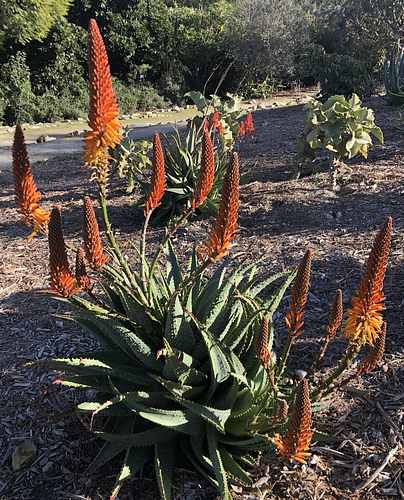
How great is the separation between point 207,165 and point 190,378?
1.00m

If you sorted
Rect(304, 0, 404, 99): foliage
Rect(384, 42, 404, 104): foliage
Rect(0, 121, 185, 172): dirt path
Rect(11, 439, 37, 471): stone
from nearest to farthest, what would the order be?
1. Rect(11, 439, 37, 471): stone
2. Rect(384, 42, 404, 104): foliage
3. Rect(0, 121, 185, 172): dirt path
4. Rect(304, 0, 404, 99): foliage

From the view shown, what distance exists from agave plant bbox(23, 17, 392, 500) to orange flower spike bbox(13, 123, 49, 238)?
0.21 metres

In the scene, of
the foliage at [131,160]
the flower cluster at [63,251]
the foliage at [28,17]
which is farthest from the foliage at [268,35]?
the flower cluster at [63,251]

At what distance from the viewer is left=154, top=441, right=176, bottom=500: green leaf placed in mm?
2284

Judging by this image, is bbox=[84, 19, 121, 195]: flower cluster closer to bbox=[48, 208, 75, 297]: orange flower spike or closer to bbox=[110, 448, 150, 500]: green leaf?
bbox=[48, 208, 75, 297]: orange flower spike

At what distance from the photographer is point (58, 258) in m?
2.08

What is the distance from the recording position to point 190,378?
8.16ft

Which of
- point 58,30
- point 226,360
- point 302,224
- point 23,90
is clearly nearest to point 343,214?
point 302,224

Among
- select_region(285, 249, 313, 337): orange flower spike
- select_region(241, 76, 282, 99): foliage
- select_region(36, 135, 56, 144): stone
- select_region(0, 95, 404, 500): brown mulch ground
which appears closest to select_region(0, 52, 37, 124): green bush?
select_region(36, 135, 56, 144): stone

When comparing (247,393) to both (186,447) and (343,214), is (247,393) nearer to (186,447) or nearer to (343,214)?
(186,447)

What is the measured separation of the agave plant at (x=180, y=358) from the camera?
213 centimetres

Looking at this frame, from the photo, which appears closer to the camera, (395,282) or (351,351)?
(351,351)

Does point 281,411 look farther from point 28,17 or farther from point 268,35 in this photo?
point 268,35

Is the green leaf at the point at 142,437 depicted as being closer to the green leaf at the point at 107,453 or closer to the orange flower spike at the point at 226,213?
the green leaf at the point at 107,453
